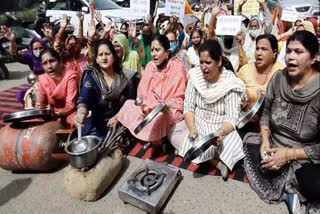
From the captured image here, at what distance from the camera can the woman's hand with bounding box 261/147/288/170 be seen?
7.09ft

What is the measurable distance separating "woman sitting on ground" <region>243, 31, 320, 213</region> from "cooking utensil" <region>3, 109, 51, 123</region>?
2079mm

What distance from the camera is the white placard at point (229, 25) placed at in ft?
11.4

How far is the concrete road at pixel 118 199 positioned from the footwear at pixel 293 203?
8 cm

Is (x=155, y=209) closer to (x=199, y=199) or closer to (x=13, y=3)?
(x=199, y=199)

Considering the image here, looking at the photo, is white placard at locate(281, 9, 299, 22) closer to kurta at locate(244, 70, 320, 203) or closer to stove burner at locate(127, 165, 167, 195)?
kurta at locate(244, 70, 320, 203)

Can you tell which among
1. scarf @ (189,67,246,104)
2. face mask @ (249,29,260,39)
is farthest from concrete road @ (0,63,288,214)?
face mask @ (249,29,260,39)

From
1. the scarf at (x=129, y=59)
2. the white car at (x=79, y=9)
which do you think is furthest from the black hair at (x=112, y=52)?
the white car at (x=79, y=9)

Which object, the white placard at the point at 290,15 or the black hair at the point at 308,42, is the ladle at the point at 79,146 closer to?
the black hair at the point at 308,42

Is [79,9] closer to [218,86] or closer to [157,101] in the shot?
[157,101]

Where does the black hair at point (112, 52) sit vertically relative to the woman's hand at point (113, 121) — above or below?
above

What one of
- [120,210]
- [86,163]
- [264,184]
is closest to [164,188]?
[120,210]

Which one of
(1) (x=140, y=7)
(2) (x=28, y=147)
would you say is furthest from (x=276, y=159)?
(1) (x=140, y=7)

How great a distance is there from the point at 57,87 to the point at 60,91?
57 mm

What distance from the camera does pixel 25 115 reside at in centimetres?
266
